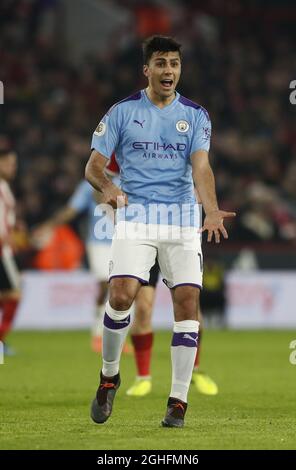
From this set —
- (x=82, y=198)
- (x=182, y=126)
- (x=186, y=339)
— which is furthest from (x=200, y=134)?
(x=82, y=198)

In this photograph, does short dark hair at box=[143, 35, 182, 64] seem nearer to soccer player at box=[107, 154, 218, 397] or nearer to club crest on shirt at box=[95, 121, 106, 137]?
club crest on shirt at box=[95, 121, 106, 137]

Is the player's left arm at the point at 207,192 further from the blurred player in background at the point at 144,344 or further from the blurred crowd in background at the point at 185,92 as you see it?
the blurred crowd in background at the point at 185,92

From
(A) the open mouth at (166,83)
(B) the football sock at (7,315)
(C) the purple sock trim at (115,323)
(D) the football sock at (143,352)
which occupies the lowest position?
(B) the football sock at (7,315)

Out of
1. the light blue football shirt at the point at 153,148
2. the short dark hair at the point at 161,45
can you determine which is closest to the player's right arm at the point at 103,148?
the light blue football shirt at the point at 153,148

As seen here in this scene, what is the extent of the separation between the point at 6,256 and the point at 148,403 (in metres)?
4.90

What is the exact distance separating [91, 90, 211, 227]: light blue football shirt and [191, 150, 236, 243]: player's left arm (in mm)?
86

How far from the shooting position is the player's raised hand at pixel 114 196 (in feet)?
21.9

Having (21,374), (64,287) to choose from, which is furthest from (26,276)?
(21,374)

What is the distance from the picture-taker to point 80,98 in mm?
20688

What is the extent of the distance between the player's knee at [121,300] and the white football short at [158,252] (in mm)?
112

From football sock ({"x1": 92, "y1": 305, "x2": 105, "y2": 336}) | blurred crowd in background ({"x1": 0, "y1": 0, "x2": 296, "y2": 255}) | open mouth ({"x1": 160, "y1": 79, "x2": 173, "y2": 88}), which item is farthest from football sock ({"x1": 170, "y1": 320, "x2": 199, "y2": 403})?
blurred crowd in background ({"x1": 0, "y1": 0, "x2": 296, "y2": 255})

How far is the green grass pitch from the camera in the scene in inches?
243

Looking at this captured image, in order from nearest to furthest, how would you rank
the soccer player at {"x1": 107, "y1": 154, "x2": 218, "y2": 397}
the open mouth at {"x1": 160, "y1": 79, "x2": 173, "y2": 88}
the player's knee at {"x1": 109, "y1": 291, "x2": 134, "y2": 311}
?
the player's knee at {"x1": 109, "y1": 291, "x2": 134, "y2": 311} → the open mouth at {"x1": 160, "y1": 79, "x2": 173, "y2": 88} → the soccer player at {"x1": 107, "y1": 154, "x2": 218, "y2": 397}

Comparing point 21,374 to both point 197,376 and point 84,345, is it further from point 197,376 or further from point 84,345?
point 84,345
